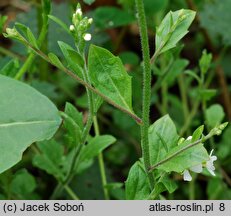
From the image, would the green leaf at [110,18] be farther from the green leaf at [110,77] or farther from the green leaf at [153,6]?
the green leaf at [110,77]

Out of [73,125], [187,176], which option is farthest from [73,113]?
[187,176]

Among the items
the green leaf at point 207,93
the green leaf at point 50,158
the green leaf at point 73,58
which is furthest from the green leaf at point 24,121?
the green leaf at point 207,93

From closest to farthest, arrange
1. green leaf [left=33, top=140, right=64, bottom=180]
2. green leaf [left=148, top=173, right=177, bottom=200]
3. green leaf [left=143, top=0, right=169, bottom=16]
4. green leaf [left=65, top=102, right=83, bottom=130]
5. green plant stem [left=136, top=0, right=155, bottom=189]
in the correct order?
green plant stem [left=136, top=0, right=155, bottom=189], green leaf [left=148, top=173, right=177, bottom=200], green leaf [left=65, top=102, right=83, bottom=130], green leaf [left=33, top=140, right=64, bottom=180], green leaf [left=143, top=0, right=169, bottom=16]

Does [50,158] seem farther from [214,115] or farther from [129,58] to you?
[129,58]

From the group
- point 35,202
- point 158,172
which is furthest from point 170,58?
point 35,202

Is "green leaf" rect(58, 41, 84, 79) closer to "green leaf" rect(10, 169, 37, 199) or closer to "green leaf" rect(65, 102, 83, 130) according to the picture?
"green leaf" rect(65, 102, 83, 130)

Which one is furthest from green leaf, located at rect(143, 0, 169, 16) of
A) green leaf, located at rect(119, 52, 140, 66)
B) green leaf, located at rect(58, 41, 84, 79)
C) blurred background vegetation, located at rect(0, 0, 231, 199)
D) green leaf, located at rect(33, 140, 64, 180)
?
green leaf, located at rect(58, 41, 84, 79)
